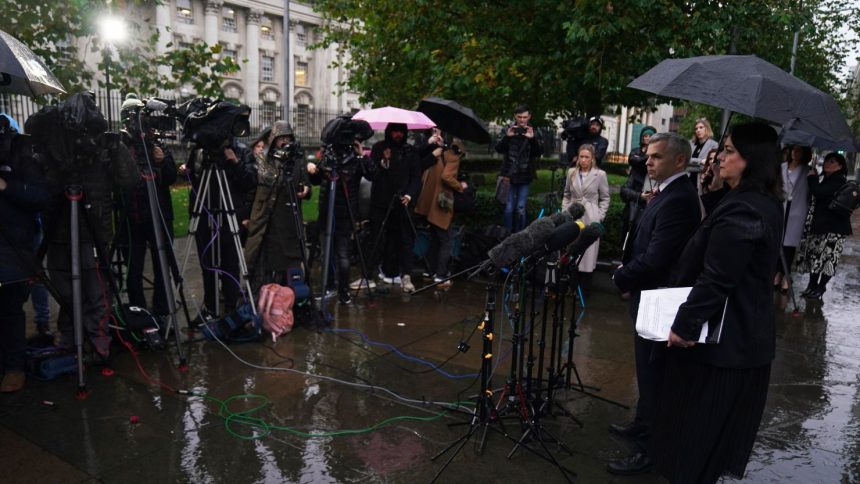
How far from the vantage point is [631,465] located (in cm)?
391

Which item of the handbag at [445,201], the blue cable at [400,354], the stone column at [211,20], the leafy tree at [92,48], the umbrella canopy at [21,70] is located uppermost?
the stone column at [211,20]

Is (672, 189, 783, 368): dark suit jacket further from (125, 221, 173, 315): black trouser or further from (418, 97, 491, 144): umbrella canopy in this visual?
(418, 97, 491, 144): umbrella canopy

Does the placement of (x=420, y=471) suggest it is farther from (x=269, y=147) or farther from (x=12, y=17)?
(x=12, y=17)

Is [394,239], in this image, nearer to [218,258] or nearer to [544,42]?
[218,258]

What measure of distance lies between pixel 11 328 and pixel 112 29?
429 centimetres

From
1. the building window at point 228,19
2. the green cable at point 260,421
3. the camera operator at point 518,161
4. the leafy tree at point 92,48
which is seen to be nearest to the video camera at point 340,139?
the leafy tree at point 92,48

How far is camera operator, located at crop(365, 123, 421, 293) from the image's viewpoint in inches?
313

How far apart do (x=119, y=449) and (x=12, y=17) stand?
524 cm

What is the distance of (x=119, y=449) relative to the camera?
3998 millimetres

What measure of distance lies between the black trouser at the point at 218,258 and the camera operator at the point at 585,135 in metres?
5.13

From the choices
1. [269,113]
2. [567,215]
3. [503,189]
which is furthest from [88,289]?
[269,113]

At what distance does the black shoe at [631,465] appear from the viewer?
12.8ft

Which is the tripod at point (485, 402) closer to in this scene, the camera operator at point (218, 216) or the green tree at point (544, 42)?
the camera operator at point (218, 216)

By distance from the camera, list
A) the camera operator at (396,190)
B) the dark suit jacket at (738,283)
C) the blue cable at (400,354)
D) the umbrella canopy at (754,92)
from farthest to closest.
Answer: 1. the camera operator at (396,190)
2. the blue cable at (400,354)
3. the umbrella canopy at (754,92)
4. the dark suit jacket at (738,283)
